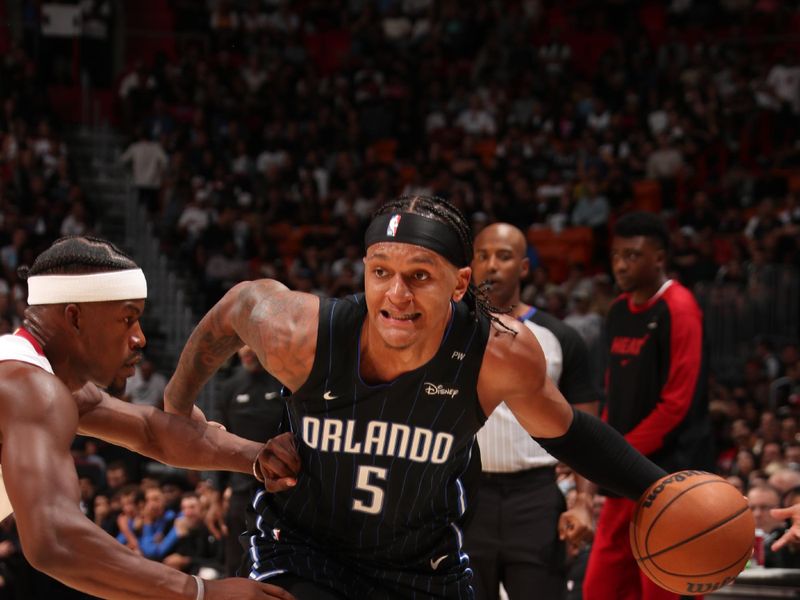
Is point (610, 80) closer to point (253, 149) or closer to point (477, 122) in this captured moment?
point (477, 122)

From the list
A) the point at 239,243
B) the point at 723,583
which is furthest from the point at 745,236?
the point at 723,583

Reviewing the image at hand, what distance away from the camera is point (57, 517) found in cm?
304

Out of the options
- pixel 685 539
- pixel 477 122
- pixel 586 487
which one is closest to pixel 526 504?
pixel 586 487

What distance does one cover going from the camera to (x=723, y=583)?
4.21m

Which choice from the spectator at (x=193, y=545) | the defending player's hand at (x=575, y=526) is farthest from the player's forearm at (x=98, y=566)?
the spectator at (x=193, y=545)

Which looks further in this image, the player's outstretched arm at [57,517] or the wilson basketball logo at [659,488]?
the wilson basketball logo at [659,488]

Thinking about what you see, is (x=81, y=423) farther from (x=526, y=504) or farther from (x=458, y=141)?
(x=458, y=141)

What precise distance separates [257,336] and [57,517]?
3.86ft

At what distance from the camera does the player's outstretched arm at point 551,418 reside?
3.97 meters

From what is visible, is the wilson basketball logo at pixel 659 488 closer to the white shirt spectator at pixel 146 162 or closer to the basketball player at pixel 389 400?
the basketball player at pixel 389 400

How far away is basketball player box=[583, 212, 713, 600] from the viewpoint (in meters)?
6.05

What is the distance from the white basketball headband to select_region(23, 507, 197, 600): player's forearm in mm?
743

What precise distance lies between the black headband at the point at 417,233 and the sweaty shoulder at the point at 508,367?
1.01ft

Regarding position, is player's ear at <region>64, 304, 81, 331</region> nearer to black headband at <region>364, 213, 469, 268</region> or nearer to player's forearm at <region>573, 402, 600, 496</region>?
black headband at <region>364, 213, 469, 268</region>
